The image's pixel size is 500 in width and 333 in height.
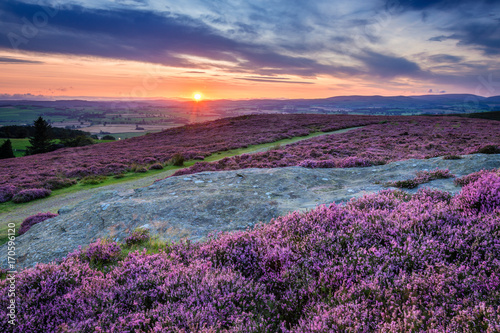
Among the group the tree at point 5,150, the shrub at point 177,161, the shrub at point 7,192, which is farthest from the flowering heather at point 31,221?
the tree at point 5,150

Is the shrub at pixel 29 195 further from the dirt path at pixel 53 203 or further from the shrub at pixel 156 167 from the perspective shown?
the shrub at pixel 156 167

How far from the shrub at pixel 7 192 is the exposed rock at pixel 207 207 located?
33.0 ft

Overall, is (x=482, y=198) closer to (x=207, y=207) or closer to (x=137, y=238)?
(x=207, y=207)

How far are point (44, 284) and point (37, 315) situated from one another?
58 centimetres

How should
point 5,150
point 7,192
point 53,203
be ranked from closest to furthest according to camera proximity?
point 53,203 → point 7,192 → point 5,150

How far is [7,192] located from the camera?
656 inches

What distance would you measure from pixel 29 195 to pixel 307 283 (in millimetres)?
19839

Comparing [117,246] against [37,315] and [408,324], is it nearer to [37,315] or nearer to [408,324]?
[37,315]

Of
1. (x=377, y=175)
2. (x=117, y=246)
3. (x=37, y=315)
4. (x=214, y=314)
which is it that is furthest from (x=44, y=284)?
(x=377, y=175)

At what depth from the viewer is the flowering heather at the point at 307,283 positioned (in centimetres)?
258

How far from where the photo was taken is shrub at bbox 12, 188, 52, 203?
15816mm

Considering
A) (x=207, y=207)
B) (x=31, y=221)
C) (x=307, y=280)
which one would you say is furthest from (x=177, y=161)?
(x=307, y=280)

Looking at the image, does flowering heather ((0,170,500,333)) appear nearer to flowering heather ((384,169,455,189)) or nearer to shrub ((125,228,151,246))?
shrub ((125,228,151,246))

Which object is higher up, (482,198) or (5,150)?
(482,198)
